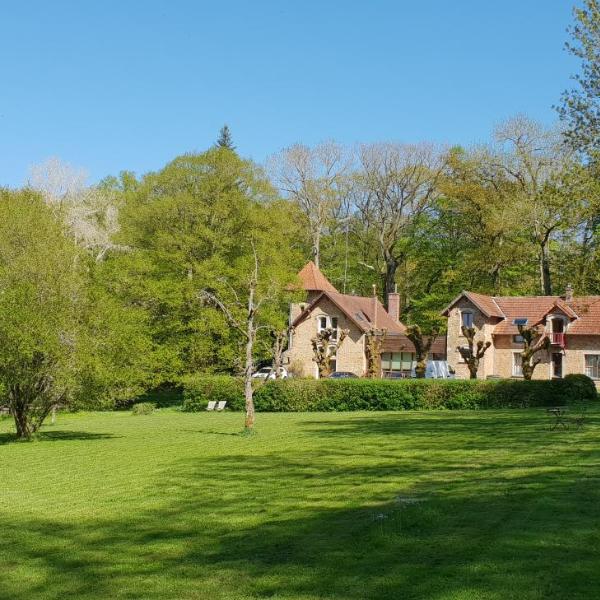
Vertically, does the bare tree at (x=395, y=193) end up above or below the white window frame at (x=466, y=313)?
above

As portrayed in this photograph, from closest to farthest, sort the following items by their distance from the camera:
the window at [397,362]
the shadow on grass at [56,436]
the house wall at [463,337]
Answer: the shadow on grass at [56,436], the house wall at [463,337], the window at [397,362]

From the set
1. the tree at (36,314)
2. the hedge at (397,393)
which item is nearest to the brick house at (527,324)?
the hedge at (397,393)

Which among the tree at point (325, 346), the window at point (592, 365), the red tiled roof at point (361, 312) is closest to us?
the tree at point (325, 346)

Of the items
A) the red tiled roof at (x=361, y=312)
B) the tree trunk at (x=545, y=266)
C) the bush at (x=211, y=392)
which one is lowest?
the bush at (x=211, y=392)

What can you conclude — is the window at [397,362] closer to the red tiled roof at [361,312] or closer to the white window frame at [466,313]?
the red tiled roof at [361,312]

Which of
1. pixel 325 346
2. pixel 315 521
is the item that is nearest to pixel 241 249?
pixel 325 346

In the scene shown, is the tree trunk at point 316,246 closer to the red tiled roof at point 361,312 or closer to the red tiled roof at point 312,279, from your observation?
the red tiled roof at point 312,279

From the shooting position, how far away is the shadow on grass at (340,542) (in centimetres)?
869

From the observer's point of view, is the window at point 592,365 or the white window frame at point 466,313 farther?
the white window frame at point 466,313

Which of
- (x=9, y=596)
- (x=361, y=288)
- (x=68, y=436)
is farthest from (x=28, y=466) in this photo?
(x=361, y=288)

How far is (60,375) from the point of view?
28562mm

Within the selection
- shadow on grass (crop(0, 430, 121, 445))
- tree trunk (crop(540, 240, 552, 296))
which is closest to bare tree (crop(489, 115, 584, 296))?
tree trunk (crop(540, 240, 552, 296))

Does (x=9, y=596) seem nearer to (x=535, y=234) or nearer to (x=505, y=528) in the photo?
(x=505, y=528)

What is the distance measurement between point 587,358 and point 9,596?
53983mm
